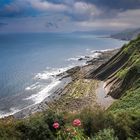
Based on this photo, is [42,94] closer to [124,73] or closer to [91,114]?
[124,73]

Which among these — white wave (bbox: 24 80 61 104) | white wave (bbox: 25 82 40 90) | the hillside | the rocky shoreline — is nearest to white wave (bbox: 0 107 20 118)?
the rocky shoreline

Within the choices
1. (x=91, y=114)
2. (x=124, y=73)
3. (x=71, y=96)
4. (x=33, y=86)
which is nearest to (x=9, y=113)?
(x=71, y=96)

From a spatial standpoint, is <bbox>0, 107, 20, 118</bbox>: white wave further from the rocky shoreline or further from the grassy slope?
the grassy slope

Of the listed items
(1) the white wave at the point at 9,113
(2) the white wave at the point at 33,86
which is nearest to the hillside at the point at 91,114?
(1) the white wave at the point at 9,113

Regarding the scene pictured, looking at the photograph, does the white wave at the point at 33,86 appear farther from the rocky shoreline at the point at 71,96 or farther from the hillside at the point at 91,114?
the hillside at the point at 91,114

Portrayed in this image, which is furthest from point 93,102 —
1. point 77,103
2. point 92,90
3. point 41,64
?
point 41,64

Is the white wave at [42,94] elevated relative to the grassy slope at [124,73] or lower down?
lower down

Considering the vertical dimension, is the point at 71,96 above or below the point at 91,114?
below

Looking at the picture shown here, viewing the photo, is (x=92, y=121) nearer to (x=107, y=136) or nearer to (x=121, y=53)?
(x=107, y=136)
